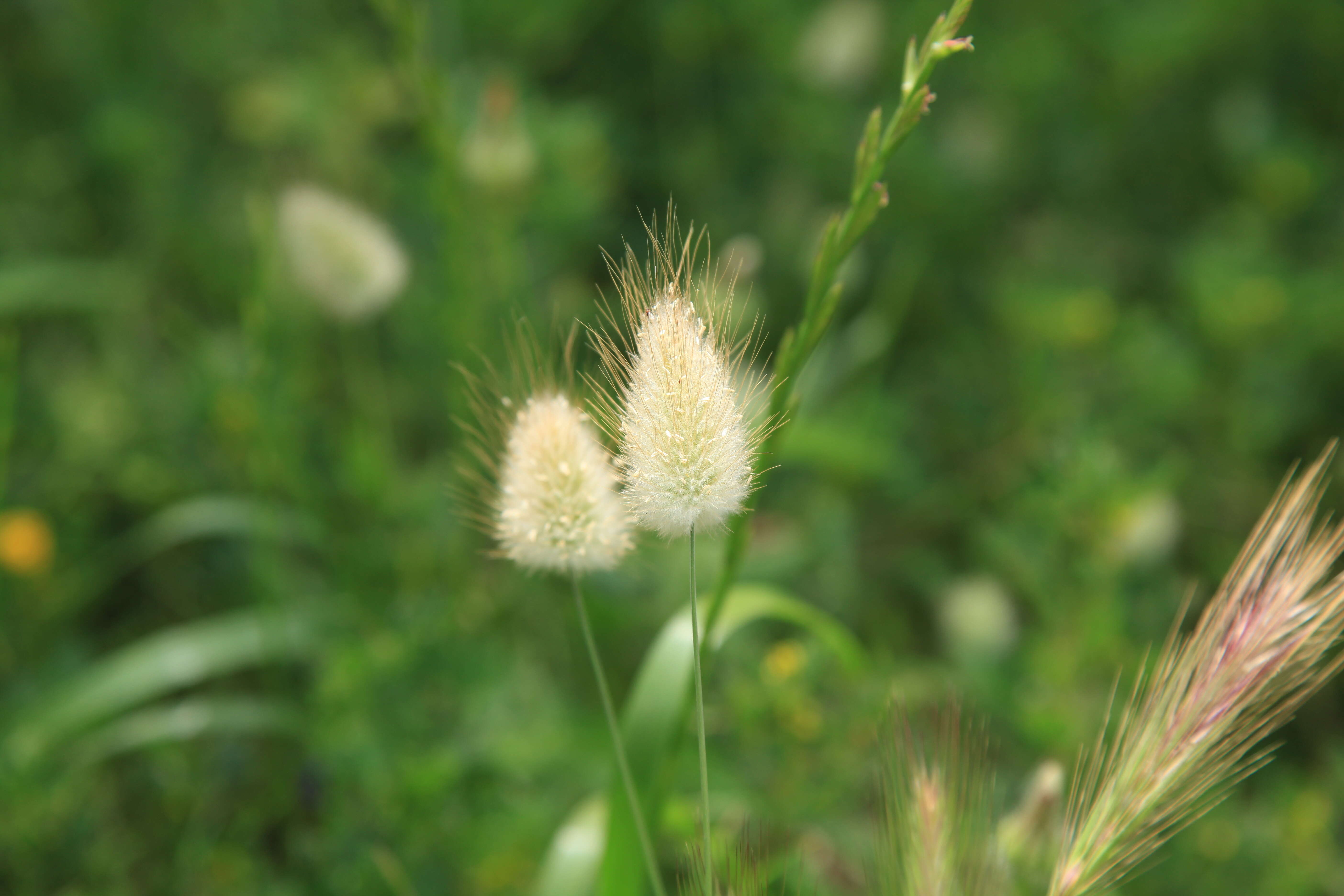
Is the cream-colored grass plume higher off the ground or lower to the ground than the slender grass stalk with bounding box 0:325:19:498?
lower

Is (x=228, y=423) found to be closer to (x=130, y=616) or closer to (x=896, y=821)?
(x=130, y=616)

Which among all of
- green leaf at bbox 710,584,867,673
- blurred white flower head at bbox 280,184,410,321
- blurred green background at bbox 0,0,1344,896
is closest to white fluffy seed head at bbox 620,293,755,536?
blurred green background at bbox 0,0,1344,896

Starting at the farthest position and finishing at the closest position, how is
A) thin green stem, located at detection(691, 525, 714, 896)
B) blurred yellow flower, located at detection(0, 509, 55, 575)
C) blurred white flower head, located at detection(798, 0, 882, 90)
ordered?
blurred white flower head, located at detection(798, 0, 882, 90), blurred yellow flower, located at detection(0, 509, 55, 575), thin green stem, located at detection(691, 525, 714, 896)

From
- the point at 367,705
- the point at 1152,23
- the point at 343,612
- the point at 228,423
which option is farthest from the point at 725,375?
the point at 1152,23

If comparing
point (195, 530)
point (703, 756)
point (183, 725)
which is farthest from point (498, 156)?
point (703, 756)

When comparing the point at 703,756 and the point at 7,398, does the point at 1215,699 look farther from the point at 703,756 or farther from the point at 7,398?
the point at 7,398

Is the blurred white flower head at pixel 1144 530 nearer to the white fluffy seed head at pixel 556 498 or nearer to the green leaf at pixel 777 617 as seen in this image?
the green leaf at pixel 777 617

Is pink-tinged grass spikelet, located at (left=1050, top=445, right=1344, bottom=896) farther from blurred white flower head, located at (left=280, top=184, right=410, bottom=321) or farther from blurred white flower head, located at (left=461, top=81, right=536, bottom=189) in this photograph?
blurred white flower head, located at (left=461, top=81, right=536, bottom=189)

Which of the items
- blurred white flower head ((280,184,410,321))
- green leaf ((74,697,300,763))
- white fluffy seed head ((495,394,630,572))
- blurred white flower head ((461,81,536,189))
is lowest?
white fluffy seed head ((495,394,630,572))
